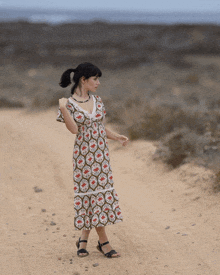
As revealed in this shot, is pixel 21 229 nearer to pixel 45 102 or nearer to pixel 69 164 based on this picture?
pixel 69 164

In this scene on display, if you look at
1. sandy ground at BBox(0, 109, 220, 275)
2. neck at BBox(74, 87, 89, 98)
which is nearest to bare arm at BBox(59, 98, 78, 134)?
neck at BBox(74, 87, 89, 98)

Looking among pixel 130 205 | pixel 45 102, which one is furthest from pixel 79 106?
pixel 45 102

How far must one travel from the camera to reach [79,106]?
402cm

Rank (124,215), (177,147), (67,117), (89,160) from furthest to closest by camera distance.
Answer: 1. (177,147)
2. (124,215)
3. (89,160)
4. (67,117)

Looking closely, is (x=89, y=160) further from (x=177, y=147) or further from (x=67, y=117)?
(x=177, y=147)

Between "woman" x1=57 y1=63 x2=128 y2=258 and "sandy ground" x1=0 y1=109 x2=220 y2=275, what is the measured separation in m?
0.51

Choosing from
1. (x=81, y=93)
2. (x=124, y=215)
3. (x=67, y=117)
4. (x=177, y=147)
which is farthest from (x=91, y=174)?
(x=177, y=147)

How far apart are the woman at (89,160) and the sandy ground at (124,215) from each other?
0.51 m

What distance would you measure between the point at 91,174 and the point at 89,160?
140 mm

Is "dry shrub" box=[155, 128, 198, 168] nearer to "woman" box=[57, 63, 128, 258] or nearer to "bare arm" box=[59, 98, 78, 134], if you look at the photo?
"woman" box=[57, 63, 128, 258]

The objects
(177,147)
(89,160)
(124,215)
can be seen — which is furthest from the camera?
(177,147)

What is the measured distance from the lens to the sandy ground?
412 cm

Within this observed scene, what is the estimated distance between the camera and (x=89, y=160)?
400 centimetres

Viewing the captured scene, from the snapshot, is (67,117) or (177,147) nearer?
(67,117)
